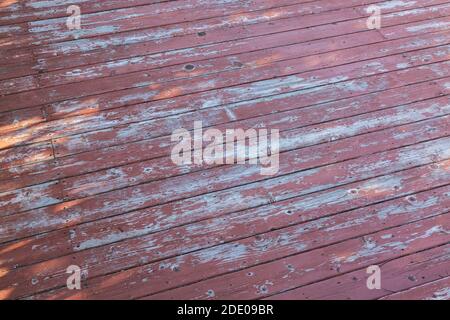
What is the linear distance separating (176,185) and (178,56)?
3.24ft

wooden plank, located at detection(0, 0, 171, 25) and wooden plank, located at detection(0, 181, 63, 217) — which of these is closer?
wooden plank, located at detection(0, 181, 63, 217)

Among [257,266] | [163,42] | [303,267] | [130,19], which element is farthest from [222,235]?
[130,19]

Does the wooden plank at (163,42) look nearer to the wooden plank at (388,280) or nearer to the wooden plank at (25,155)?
the wooden plank at (25,155)

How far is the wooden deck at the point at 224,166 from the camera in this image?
205 centimetres

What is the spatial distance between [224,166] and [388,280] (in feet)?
2.94

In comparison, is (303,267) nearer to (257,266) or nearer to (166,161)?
(257,266)

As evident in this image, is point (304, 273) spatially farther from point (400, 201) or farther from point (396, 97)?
point (396, 97)

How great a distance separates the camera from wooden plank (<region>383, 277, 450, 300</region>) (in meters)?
1.98

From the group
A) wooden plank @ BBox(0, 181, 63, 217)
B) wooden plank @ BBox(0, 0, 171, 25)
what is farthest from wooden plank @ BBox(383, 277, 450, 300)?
wooden plank @ BBox(0, 0, 171, 25)

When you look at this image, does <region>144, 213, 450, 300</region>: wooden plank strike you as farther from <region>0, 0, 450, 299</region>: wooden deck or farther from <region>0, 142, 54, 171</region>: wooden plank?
<region>0, 142, 54, 171</region>: wooden plank

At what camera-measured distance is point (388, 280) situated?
6.63 feet

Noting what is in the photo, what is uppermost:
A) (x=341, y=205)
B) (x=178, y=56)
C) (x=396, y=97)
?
(x=178, y=56)
